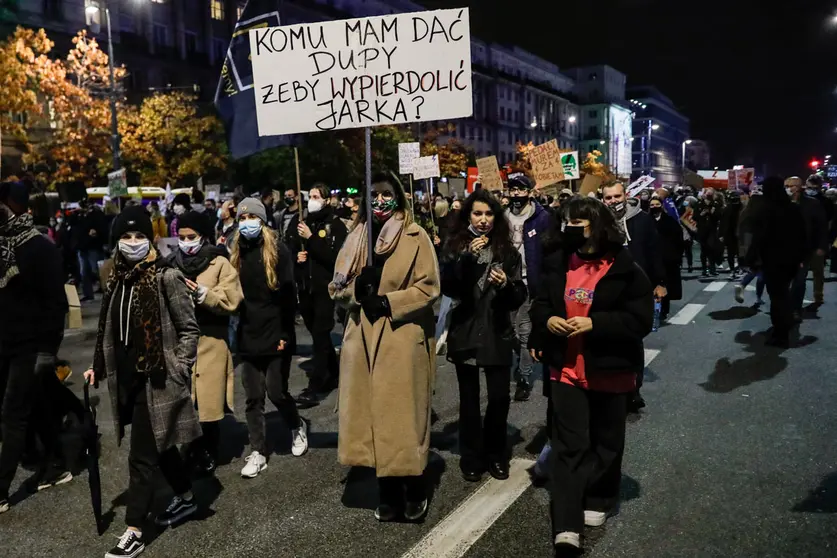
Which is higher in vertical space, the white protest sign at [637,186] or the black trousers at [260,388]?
the white protest sign at [637,186]

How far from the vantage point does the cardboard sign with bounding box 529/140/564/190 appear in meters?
12.3

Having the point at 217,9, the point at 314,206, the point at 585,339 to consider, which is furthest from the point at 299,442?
the point at 217,9

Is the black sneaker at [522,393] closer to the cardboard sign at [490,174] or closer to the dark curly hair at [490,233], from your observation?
the dark curly hair at [490,233]

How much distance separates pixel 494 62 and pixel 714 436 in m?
97.8

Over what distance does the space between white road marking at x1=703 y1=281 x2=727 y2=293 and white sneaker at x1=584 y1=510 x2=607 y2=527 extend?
10946mm

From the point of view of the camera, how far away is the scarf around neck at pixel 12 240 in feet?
15.3

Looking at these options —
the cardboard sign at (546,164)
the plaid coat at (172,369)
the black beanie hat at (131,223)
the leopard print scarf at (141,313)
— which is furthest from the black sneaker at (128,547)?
the cardboard sign at (546,164)

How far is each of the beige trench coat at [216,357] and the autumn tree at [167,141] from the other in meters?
28.4

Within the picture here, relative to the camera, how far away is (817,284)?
37.1 ft

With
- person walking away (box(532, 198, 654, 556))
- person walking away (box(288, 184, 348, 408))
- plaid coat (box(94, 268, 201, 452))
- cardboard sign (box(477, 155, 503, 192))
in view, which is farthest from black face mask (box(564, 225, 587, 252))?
cardboard sign (box(477, 155, 503, 192))

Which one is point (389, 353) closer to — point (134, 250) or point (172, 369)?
point (172, 369)

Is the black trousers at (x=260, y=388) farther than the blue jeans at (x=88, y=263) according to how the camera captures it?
No

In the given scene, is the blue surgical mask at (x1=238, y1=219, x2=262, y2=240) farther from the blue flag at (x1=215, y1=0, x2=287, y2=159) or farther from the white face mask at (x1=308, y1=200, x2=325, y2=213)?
the white face mask at (x1=308, y1=200, x2=325, y2=213)

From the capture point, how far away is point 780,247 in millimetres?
8609
